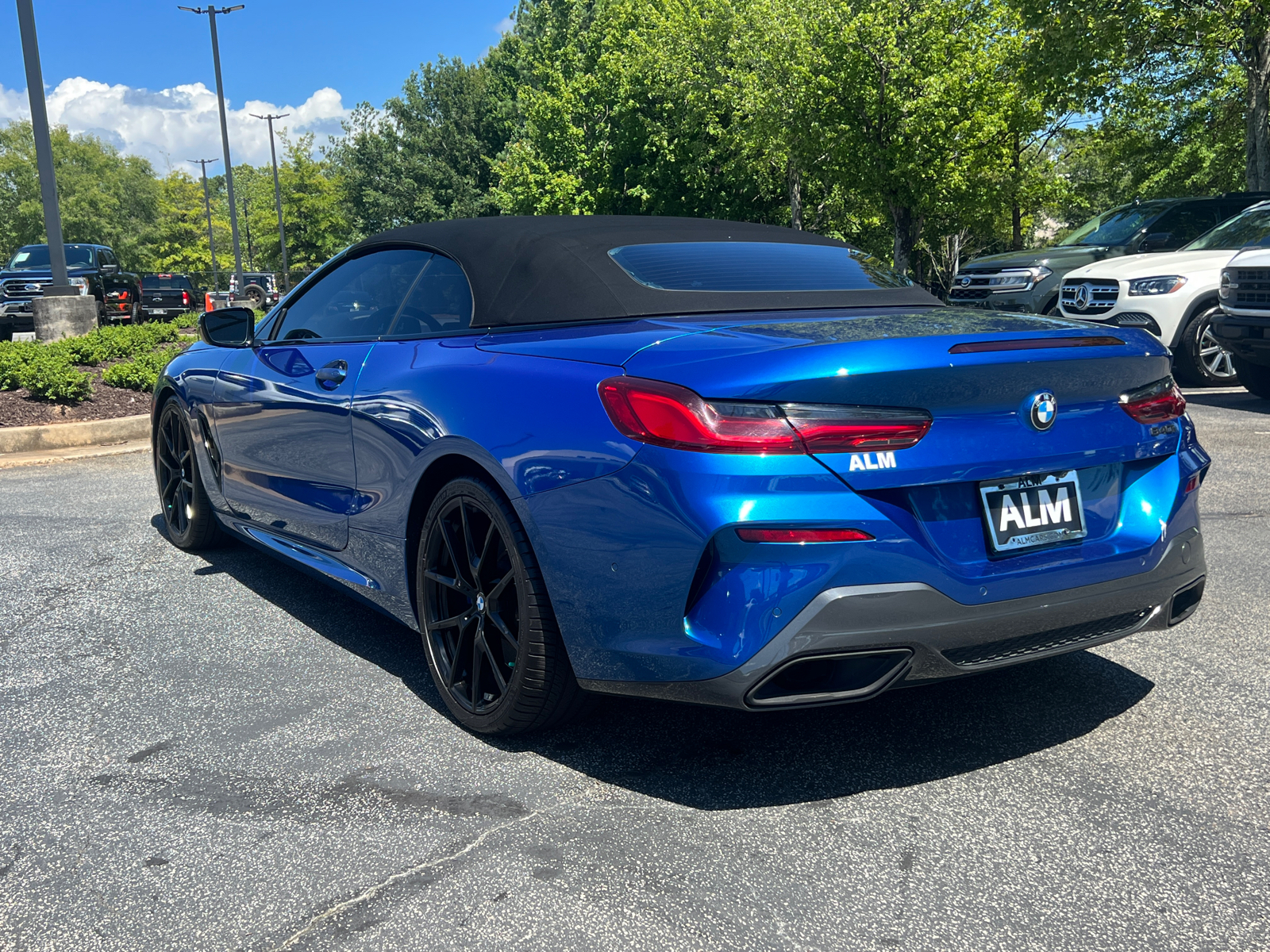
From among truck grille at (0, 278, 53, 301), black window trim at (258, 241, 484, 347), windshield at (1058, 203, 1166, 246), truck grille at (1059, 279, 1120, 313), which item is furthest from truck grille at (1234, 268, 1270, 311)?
truck grille at (0, 278, 53, 301)

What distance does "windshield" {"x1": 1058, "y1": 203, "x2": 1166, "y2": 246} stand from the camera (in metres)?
13.3

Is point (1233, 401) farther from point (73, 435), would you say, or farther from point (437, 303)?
point (73, 435)

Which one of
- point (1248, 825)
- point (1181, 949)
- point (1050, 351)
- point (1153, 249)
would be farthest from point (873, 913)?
point (1153, 249)

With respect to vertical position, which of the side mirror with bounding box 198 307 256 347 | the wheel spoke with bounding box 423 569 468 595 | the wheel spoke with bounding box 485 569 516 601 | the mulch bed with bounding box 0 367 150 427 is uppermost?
the side mirror with bounding box 198 307 256 347

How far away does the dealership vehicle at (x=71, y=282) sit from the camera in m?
22.5

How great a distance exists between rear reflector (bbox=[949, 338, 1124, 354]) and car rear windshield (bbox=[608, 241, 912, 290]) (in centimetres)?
100

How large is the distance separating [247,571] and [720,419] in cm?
353

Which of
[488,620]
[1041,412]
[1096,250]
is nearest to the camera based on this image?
[1041,412]

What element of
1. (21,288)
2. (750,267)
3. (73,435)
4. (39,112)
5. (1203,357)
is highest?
(39,112)

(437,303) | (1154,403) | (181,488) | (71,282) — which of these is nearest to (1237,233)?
(1154,403)

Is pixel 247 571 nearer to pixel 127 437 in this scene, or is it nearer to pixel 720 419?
pixel 720 419

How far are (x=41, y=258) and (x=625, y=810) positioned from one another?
2673 cm

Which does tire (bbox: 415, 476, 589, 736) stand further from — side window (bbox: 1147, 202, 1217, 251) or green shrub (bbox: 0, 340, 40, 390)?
side window (bbox: 1147, 202, 1217, 251)

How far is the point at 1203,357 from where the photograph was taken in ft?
35.4
